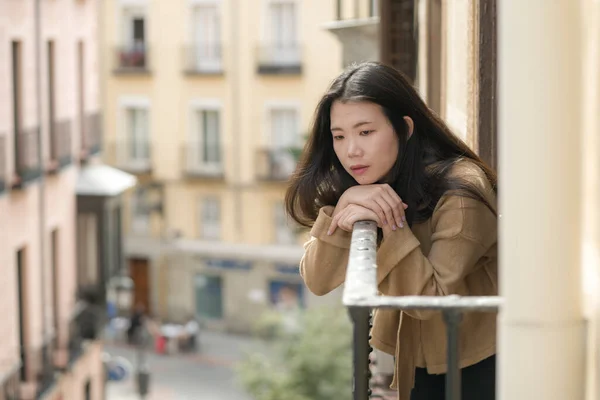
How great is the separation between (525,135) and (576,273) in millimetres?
233

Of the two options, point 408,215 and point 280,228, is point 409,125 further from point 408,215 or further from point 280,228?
point 280,228

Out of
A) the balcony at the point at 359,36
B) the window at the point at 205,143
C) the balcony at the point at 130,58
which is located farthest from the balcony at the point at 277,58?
→ the balcony at the point at 359,36

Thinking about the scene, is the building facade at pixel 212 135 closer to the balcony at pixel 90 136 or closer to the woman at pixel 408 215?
the balcony at pixel 90 136

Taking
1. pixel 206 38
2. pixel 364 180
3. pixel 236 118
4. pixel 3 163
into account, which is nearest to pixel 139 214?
pixel 236 118

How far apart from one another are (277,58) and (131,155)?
4.47 metres

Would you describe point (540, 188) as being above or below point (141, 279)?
above

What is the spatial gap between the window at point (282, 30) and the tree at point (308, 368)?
10.2 meters

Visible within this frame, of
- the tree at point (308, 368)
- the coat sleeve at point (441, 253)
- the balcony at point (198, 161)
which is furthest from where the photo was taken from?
the balcony at point (198, 161)

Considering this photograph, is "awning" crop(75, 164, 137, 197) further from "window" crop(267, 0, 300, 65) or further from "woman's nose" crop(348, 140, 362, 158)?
"woman's nose" crop(348, 140, 362, 158)

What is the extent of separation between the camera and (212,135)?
29281mm

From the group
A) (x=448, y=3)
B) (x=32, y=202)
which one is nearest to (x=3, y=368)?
(x=32, y=202)

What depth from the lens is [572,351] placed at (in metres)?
1.98

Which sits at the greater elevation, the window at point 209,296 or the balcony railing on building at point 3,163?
the balcony railing on building at point 3,163

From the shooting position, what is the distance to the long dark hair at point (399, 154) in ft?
9.31
